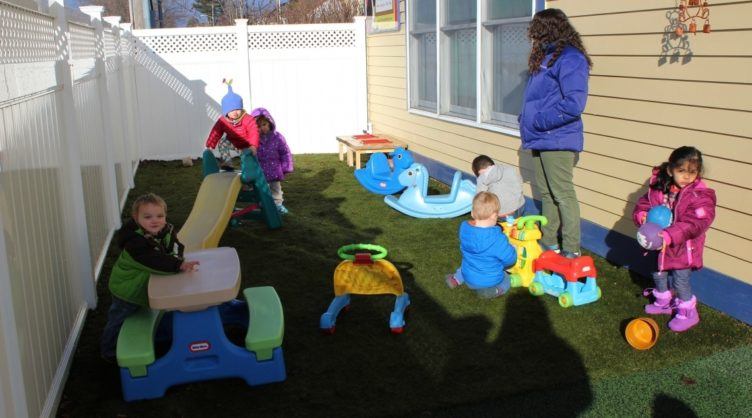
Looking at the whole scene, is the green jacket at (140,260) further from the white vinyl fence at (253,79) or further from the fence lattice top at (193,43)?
the fence lattice top at (193,43)

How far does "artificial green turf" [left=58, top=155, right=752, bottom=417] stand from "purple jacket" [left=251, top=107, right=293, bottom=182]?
223cm

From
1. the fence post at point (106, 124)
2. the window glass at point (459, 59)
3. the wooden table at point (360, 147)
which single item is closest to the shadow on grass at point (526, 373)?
the fence post at point (106, 124)

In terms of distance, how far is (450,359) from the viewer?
4070 millimetres

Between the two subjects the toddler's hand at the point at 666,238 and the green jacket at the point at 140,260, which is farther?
the toddler's hand at the point at 666,238

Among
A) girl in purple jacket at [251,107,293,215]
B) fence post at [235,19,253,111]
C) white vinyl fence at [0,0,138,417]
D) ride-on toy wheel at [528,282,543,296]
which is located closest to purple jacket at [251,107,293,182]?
girl in purple jacket at [251,107,293,215]

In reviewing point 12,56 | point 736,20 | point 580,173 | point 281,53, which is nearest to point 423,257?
point 580,173

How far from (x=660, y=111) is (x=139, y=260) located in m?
3.76

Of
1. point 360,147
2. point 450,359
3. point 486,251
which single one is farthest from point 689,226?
point 360,147

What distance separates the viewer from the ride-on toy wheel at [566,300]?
4.78 meters

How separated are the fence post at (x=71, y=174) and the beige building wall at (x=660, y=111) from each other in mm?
4075

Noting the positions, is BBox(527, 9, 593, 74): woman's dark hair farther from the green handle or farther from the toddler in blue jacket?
the toddler in blue jacket

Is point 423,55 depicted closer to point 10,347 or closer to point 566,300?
point 566,300

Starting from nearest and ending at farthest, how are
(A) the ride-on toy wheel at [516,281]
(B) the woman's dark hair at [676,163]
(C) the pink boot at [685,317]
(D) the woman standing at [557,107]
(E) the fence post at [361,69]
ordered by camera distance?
(B) the woman's dark hair at [676,163] → (C) the pink boot at [685,317] → (D) the woman standing at [557,107] → (A) the ride-on toy wheel at [516,281] → (E) the fence post at [361,69]

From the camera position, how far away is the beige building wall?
4.39 meters
